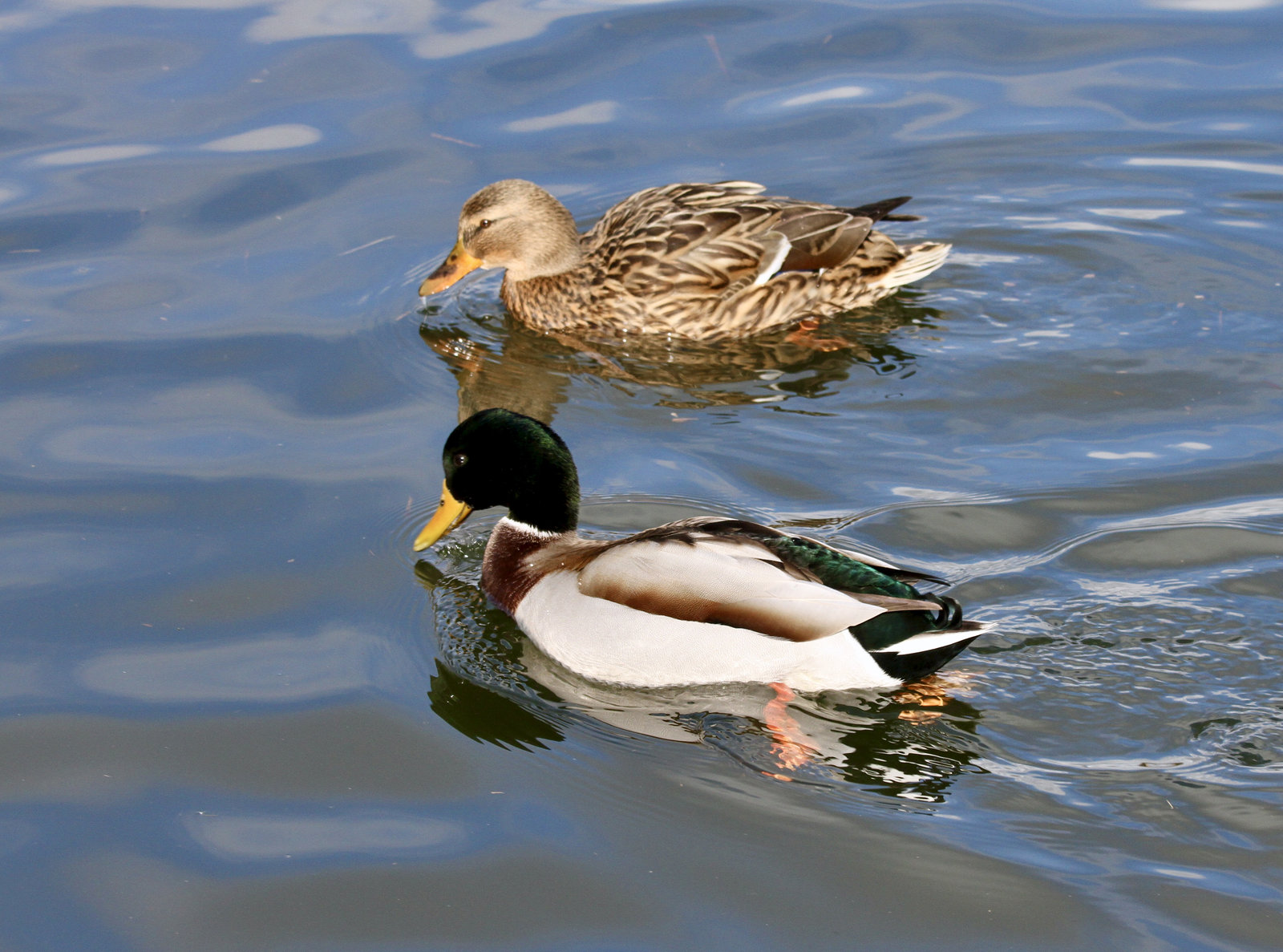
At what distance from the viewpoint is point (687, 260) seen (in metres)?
7.94

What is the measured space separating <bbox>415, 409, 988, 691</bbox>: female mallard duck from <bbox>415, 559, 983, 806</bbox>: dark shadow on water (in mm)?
72

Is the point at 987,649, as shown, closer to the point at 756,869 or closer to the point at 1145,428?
the point at 756,869

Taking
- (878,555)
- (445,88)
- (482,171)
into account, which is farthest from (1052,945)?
(445,88)

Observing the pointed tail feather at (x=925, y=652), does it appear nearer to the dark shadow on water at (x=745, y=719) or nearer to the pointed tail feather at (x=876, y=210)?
the dark shadow on water at (x=745, y=719)

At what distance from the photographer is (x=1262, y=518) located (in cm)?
586

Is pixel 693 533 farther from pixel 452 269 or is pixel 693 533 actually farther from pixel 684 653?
pixel 452 269

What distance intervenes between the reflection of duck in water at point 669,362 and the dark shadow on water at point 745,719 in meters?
2.11

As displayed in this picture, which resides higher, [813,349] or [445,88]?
[445,88]

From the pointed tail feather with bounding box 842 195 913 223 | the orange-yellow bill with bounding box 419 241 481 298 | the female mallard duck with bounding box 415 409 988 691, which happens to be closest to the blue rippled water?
the female mallard duck with bounding box 415 409 988 691

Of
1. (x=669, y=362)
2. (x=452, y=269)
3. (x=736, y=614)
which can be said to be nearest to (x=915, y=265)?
(x=669, y=362)

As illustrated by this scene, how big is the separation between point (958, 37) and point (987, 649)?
7046 millimetres

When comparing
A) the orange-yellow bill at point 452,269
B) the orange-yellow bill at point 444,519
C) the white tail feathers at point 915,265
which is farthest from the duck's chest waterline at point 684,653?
the white tail feathers at point 915,265

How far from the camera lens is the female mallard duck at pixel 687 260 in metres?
7.92

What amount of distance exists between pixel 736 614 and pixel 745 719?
37 centimetres
